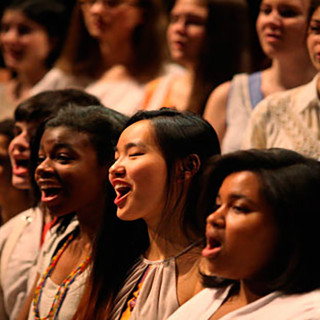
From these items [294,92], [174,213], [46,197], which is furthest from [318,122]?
[46,197]

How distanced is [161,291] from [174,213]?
247mm

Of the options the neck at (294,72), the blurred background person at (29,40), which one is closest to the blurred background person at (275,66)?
the neck at (294,72)

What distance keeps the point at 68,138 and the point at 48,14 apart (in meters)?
2.76

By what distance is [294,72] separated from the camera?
3.58 meters

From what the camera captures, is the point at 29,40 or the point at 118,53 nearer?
the point at 118,53

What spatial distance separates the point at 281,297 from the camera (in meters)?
2.08

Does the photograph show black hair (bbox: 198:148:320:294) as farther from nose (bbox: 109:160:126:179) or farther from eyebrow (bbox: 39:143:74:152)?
eyebrow (bbox: 39:143:74:152)

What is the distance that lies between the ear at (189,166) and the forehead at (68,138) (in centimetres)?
51

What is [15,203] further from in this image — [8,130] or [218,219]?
[218,219]

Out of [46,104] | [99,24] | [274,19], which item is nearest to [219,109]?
[274,19]

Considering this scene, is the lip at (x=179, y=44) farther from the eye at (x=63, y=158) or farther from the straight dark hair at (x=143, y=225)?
the straight dark hair at (x=143, y=225)

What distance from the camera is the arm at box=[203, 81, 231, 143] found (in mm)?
3750

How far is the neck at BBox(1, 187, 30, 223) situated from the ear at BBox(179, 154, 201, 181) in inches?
61.8

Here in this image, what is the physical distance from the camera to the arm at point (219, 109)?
3750 mm
